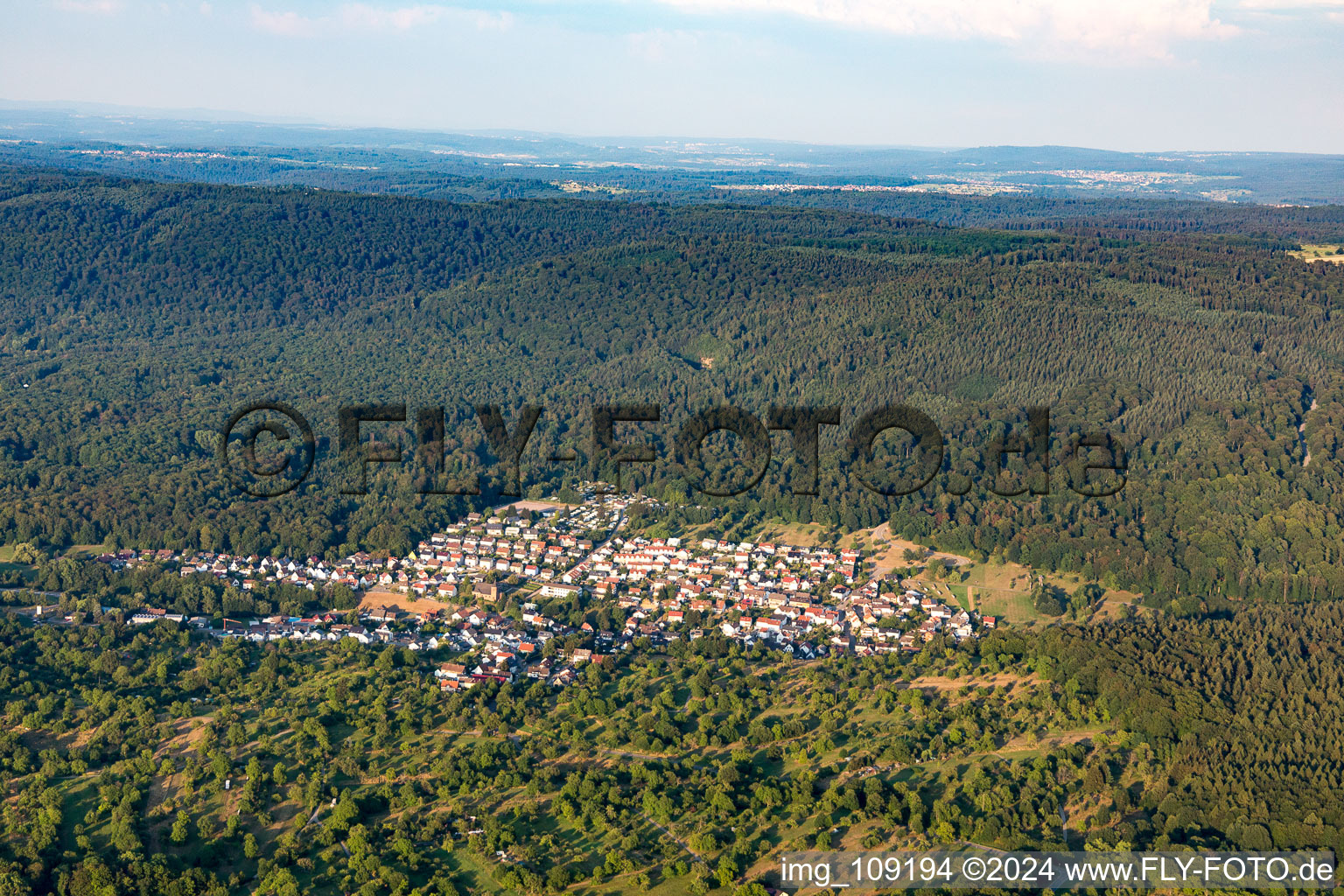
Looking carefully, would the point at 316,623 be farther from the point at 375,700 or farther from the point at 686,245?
the point at 686,245

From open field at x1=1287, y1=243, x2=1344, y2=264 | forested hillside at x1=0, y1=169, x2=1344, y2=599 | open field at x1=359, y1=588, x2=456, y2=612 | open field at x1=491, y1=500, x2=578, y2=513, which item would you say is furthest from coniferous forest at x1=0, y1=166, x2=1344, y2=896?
open field at x1=359, y1=588, x2=456, y2=612

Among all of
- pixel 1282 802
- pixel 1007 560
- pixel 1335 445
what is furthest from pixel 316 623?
pixel 1335 445

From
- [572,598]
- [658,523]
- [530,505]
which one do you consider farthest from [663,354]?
[572,598]

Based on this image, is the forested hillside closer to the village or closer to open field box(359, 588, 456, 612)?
the village

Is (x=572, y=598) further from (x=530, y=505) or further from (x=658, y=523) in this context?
(x=530, y=505)

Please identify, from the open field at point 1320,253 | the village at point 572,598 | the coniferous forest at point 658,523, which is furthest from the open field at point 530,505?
the open field at point 1320,253

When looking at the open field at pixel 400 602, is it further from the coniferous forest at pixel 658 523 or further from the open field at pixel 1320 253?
the open field at pixel 1320 253
